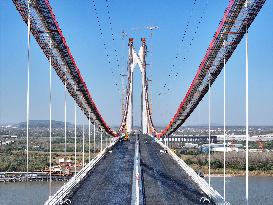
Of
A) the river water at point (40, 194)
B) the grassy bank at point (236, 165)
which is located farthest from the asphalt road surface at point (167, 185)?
the grassy bank at point (236, 165)

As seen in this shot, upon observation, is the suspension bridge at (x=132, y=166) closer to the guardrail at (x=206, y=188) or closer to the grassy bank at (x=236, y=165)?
the guardrail at (x=206, y=188)

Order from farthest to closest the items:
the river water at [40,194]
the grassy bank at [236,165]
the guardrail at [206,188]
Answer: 1. the grassy bank at [236,165]
2. the river water at [40,194]
3. the guardrail at [206,188]

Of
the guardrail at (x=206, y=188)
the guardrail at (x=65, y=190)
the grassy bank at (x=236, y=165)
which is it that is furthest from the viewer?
the grassy bank at (x=236, y=165)

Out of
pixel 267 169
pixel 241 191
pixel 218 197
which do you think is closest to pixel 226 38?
pixel 218 197

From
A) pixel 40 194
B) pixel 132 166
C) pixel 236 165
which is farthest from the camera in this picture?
pixel 236 165

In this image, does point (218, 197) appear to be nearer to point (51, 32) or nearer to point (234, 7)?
point (234, 7)

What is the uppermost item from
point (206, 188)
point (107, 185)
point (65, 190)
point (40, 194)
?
point (65, 190)

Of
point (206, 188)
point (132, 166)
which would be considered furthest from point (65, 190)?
point (132, 166)

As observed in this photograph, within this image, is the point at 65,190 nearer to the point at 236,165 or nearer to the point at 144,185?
the point at 144,185

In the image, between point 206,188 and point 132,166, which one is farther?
point 132,166
